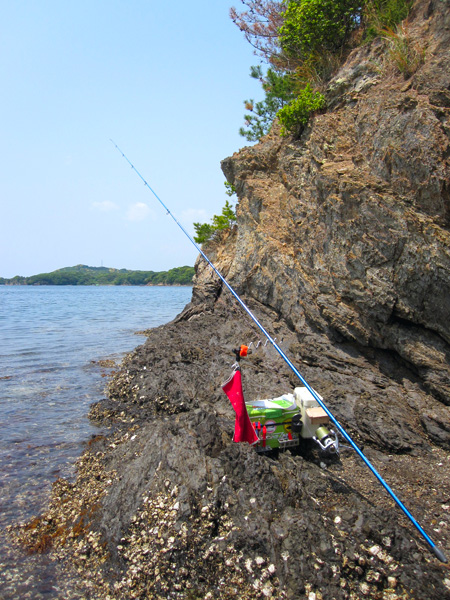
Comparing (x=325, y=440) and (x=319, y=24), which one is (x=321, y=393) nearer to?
(x=325, y=440)

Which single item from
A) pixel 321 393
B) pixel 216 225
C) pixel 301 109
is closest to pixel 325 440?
pixel 321 393

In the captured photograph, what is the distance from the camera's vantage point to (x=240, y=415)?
6277mm

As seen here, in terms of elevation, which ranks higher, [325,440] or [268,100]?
[268,100]

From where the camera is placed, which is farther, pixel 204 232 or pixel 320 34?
pixel 204 232

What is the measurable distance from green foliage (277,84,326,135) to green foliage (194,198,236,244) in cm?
815

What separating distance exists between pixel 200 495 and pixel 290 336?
7.49m

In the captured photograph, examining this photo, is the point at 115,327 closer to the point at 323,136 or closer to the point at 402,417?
the point at 323,136

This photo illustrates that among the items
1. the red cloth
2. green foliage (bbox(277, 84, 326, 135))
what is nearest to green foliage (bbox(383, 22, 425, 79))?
green foliage (bbox(277, 84, 326, 135))

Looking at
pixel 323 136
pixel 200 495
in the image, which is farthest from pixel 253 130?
pixel 200 495

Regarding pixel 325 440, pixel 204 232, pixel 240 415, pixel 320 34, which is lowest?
pixel 325 440

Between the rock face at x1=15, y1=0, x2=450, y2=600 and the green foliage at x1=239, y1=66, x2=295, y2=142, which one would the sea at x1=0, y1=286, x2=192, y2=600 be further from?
the green foliage at x1=239, y1=66, x2=295, y2=142

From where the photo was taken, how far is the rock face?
4.52m

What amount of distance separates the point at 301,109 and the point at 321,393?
29.8 ft

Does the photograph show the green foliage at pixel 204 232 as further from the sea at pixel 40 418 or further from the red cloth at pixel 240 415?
the red cloth at pixel 240 415
